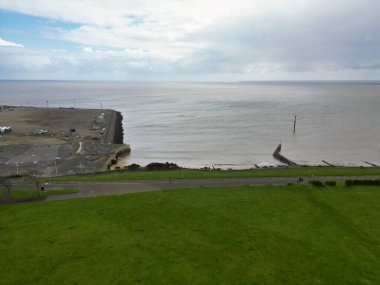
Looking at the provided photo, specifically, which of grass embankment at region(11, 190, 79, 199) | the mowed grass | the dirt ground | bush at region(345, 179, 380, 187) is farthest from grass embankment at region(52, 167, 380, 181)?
the dirt ground

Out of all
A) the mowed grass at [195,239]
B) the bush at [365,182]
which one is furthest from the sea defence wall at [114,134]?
the bush at [365,182]

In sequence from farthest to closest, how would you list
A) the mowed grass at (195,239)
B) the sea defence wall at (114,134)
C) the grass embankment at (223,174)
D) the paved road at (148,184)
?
the sea defence wall at (114,134) → the grass embankment at (223,174) → the paved road at (148,184) → the mowed grass at (195,239)

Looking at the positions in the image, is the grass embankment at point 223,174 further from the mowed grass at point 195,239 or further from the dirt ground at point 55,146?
the dirt ground at point 55,146

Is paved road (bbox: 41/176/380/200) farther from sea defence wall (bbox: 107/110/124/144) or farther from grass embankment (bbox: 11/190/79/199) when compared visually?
sea defence wall (bbox: 107/110/124/144)

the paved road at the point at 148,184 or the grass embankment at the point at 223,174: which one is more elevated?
the grass embankment at the point at 223,174

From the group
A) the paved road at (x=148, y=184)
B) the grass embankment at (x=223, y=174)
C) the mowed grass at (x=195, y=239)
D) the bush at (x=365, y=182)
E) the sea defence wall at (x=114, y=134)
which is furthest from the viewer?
the sea defence wall at (x=114, y=134)

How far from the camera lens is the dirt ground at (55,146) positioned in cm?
5294

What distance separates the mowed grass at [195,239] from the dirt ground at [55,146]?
2119cm

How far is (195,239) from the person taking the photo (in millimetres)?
26000

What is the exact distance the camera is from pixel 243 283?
20812 mm

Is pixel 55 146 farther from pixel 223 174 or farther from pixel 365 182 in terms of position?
pixel 365 182

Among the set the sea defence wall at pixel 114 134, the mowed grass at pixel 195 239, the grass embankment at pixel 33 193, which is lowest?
the mowed grass at pixel 195 239

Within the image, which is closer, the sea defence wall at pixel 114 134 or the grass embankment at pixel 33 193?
the grass embankment at pixel 33 193

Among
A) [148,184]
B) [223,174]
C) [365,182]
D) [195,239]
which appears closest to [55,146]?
[148,184]
